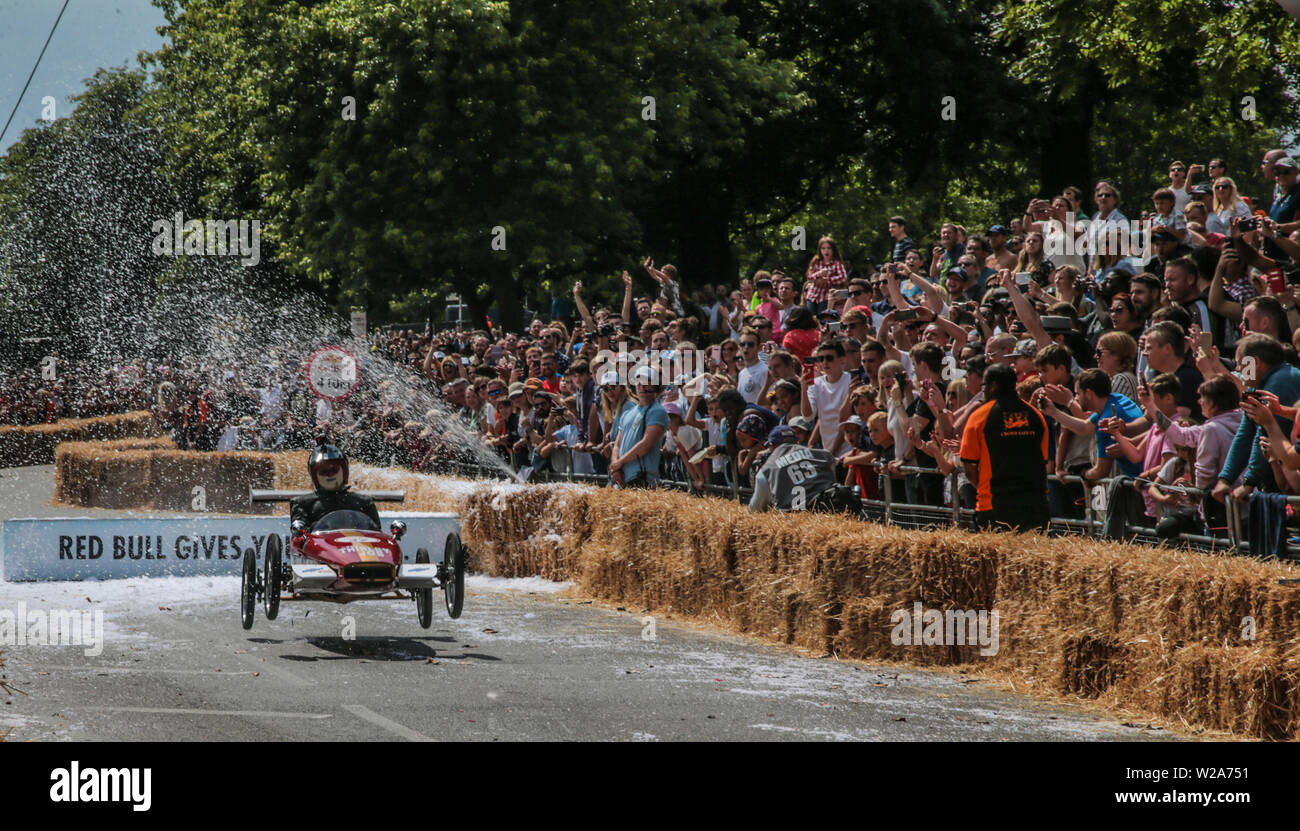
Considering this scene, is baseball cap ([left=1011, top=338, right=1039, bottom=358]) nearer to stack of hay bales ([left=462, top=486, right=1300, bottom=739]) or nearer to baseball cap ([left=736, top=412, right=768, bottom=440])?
stack of hay bales ([left=462, top=486, right=1300, bottom=739])

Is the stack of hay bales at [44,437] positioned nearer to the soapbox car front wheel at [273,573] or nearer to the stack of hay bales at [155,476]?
the stack of hay bales at [155,476]

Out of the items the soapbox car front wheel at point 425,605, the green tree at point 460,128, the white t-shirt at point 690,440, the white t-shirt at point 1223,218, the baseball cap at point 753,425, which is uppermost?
the green tree at point 460,128

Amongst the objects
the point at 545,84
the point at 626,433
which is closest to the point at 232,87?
the point at 545,84

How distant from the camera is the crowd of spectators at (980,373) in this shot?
10.7 m

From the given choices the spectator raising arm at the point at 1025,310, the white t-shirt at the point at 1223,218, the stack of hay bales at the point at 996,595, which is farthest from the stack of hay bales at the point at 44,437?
the spectator raising arm at the point at 1025,310

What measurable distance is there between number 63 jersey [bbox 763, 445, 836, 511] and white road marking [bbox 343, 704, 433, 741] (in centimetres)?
482

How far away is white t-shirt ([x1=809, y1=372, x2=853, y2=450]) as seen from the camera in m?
14.7

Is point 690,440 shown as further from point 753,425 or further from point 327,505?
point 327,505

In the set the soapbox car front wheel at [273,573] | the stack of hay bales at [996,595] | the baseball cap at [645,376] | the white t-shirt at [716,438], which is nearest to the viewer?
the stack of hay bales at [996,595]

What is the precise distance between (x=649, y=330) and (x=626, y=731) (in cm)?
1102

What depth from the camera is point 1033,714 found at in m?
9.80

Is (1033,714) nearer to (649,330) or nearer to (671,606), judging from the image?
(671,606)

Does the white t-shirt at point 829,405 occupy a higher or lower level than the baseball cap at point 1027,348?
lower

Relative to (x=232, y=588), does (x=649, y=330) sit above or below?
above
